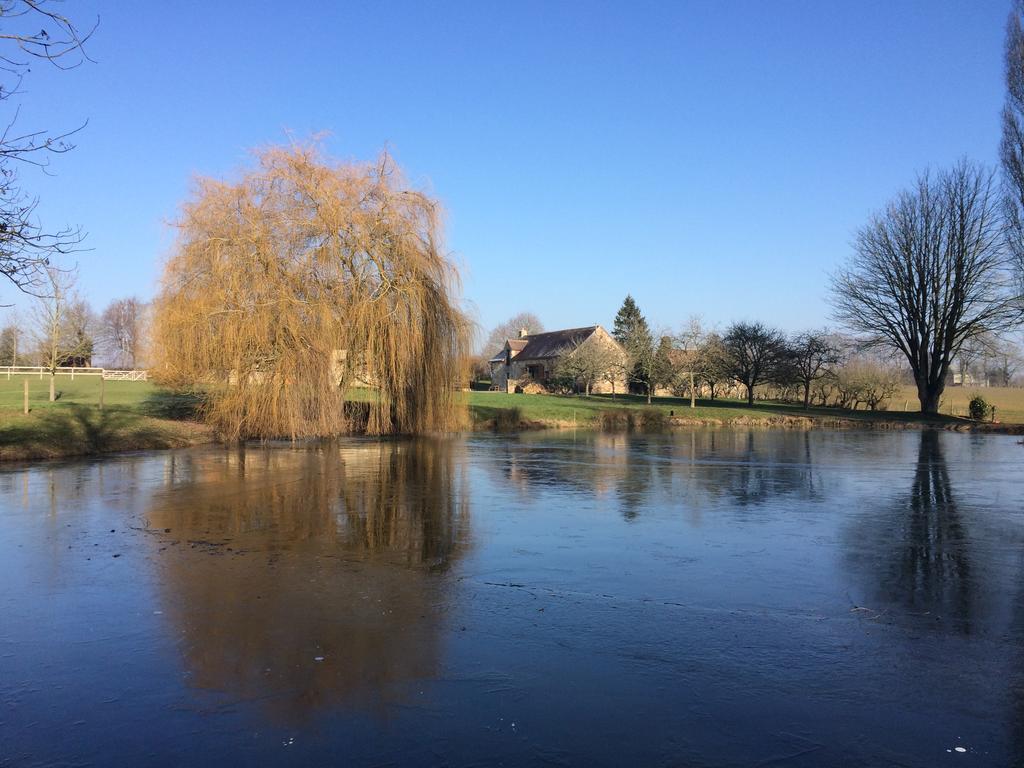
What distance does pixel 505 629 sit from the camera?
612cm

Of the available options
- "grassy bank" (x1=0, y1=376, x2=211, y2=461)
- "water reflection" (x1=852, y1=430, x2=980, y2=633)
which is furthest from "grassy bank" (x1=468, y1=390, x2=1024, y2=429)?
"water reflection" (x1=852, y1=430, x2=980, y2=633)

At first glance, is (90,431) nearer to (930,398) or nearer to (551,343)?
(930,398)

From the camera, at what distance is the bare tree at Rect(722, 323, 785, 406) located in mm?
53312

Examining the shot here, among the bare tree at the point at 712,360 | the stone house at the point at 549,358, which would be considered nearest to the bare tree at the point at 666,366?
the bare tree at the point at 712,360

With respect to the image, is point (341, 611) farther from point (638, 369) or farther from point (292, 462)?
point (638, 369)

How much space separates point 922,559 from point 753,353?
4732 cm

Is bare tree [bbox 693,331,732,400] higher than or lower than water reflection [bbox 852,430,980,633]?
higher

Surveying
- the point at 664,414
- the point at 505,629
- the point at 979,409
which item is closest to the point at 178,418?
the point at 505,629

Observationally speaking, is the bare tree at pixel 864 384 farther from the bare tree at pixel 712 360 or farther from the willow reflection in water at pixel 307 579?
the willow reflection in water at pixel 307 579

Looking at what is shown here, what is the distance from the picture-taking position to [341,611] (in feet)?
21.6

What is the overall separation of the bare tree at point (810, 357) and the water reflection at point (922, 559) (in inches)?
1607

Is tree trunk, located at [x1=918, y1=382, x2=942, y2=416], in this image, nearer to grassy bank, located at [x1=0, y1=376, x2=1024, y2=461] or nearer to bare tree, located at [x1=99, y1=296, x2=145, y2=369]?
grassy bank, located at [x1=0, y1=376, x2=1024, y2=461]

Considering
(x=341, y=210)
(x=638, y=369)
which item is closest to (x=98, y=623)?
(x=341, y=210)

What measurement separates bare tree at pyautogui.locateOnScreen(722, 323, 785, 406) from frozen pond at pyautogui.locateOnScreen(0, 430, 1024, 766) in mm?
41178
